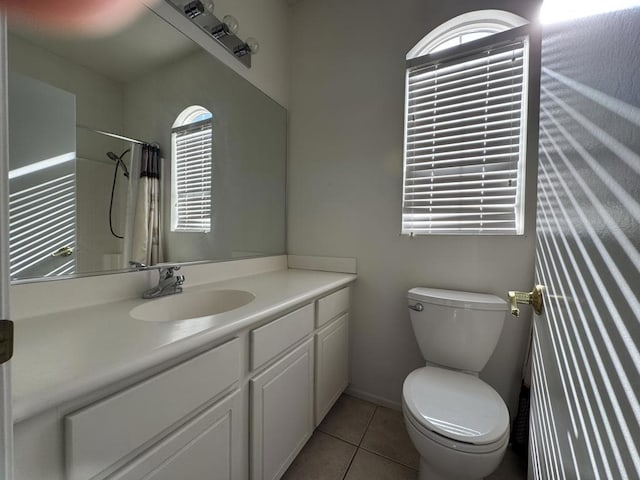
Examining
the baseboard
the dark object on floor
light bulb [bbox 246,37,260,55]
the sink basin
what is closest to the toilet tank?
the dark object on floor

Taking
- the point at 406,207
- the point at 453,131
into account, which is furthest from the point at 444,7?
the point at 406,207

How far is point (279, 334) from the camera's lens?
100cm

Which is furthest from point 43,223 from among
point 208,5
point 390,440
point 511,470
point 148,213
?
point 511,470

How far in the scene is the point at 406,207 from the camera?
5.13 feet

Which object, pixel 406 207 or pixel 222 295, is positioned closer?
pixel 222 295

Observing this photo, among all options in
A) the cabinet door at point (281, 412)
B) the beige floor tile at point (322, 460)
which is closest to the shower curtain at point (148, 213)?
the cabinet door at point (281, 412)

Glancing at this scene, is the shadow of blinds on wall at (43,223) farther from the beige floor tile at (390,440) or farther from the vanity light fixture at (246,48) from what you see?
the beige floor tile at (390,440)

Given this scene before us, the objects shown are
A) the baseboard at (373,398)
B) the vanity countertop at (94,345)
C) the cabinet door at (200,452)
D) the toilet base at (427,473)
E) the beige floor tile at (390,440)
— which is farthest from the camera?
the baseboard at (373,398)

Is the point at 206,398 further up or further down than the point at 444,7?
further down

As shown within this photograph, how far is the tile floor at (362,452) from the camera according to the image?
1.18 meters

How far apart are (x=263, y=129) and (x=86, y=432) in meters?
1.70

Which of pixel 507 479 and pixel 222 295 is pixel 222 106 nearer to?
pixel 222 295

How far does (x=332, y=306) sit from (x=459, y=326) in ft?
2.13

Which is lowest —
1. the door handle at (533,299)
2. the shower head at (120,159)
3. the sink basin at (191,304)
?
the sink basin at (191,304)
